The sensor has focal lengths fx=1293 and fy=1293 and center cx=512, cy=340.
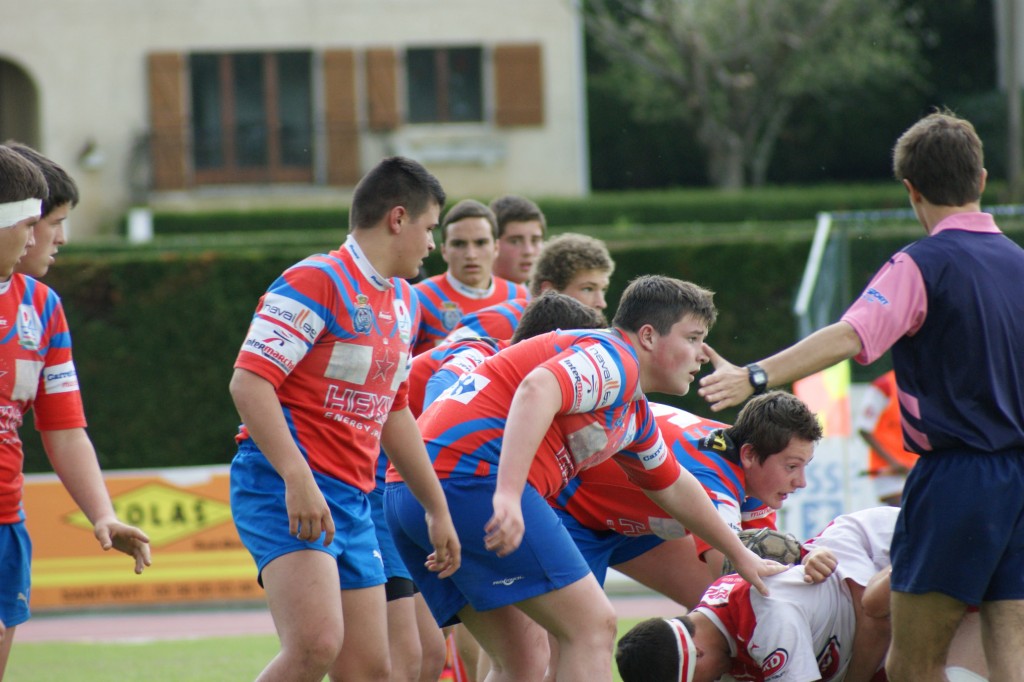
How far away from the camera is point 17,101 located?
23812 mm

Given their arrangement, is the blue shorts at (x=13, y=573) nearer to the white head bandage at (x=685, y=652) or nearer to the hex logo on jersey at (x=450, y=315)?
the white head bandage at (x=685, y=652)

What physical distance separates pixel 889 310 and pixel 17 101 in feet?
74.9

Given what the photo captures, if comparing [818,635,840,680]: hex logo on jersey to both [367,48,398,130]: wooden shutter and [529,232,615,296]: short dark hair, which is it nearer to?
[529,232,615,296]: short dark hair

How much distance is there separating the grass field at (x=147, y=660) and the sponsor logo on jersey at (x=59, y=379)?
3.09 meters

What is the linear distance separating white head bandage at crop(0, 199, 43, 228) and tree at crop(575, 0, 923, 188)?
21778 mm

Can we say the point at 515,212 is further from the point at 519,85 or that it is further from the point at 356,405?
the point at 519,85

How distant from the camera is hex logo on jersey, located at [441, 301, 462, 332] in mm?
6414

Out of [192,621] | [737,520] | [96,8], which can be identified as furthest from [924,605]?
[96,8]

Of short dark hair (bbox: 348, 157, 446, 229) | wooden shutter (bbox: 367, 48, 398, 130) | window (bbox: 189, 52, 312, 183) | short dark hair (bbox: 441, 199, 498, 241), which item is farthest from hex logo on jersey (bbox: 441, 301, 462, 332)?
window (bbox: 189, 52, 312, 183)

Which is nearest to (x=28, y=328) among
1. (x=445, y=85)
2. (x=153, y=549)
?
(x=153, y=549)

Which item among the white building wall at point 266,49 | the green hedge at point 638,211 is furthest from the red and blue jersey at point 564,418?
the white building wall at point 266,49

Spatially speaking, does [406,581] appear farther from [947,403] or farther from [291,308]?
[947,403]

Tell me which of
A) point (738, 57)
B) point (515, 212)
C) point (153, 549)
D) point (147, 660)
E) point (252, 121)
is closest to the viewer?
point (515, 212)

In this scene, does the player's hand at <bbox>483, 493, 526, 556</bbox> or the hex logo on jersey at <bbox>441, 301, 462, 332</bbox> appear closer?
the player's hand at <bbox>483, 493, 526, 556</bbox>
